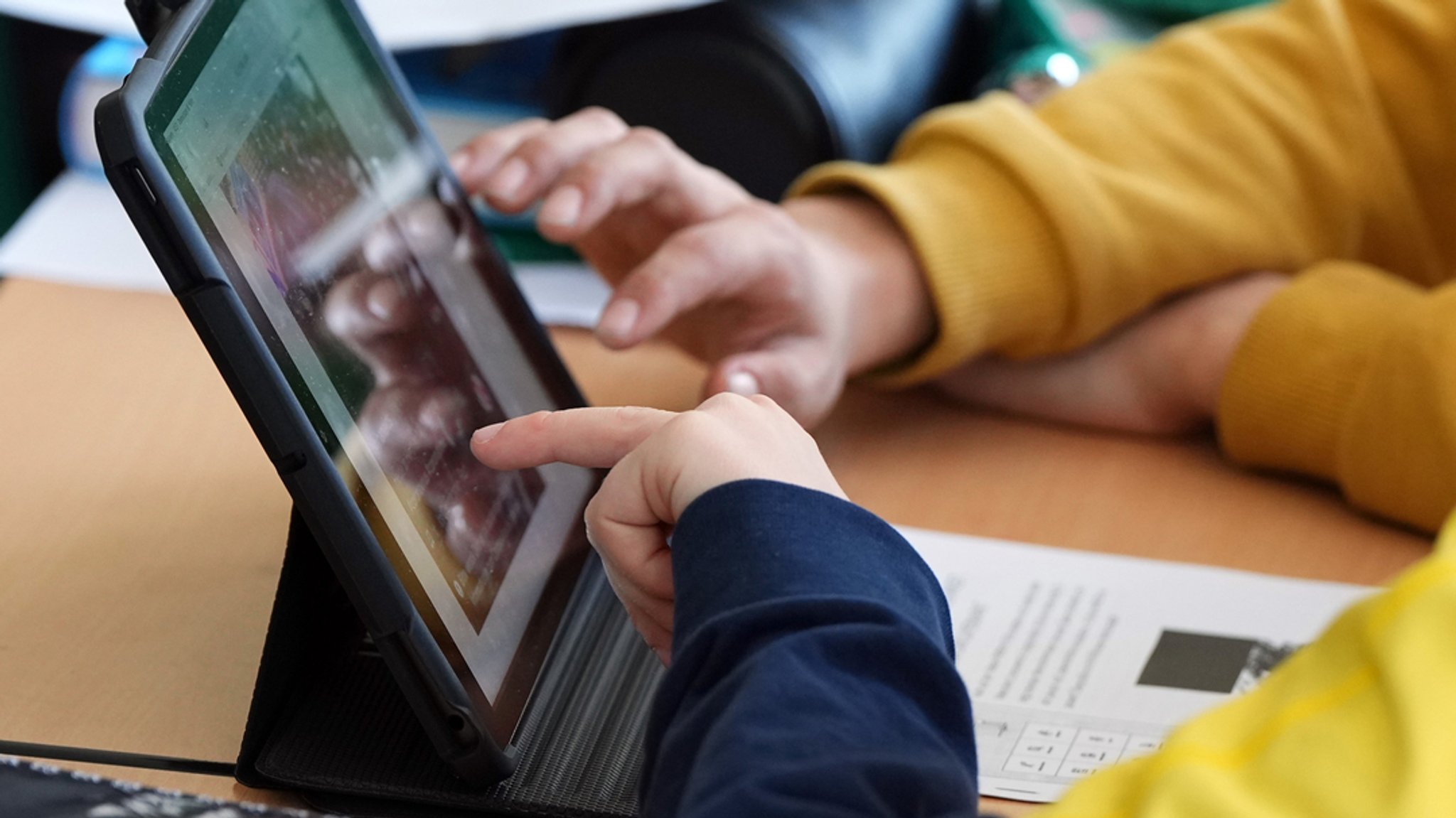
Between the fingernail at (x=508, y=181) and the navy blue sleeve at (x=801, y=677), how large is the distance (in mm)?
338

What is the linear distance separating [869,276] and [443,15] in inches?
15.1

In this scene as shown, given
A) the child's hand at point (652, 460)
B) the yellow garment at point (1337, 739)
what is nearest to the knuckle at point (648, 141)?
the child's hand at point (652, 460)

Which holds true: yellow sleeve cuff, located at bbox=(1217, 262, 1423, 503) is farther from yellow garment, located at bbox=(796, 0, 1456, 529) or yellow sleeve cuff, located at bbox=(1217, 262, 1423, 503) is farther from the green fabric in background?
the green fabric in background

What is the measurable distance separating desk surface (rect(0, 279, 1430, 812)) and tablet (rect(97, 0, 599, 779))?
92mm

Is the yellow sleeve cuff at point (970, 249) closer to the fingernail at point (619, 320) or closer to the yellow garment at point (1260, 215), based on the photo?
the yellow garment at point (1260, 215)

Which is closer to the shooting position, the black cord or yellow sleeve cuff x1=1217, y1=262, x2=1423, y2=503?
the black cord

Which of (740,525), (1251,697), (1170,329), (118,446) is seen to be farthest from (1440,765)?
(118,446)

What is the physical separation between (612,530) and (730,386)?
23 cm

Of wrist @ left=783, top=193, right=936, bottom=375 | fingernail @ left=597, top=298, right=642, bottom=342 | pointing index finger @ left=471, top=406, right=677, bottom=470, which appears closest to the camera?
pointing index finger @ left=471, top=406, right=677, bottom=470

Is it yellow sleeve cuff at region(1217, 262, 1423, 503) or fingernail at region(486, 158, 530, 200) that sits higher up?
fingernail at region(486, 158, 530, 200)

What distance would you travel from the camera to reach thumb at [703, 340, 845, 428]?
67 centimetres

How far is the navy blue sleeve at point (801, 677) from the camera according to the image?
345 mm

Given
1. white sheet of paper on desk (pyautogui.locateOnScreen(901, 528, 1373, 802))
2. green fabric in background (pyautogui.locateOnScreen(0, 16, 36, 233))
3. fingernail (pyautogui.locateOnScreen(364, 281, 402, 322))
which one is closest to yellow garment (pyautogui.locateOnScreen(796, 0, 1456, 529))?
white sheet of paper on desk (pyautogui.locateOnScreen(901, 528, 1373, 802))

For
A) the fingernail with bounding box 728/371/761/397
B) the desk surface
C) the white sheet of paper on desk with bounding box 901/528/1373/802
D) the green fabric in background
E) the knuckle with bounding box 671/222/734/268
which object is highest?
the knuckle with bounding box 671/222/734/268
